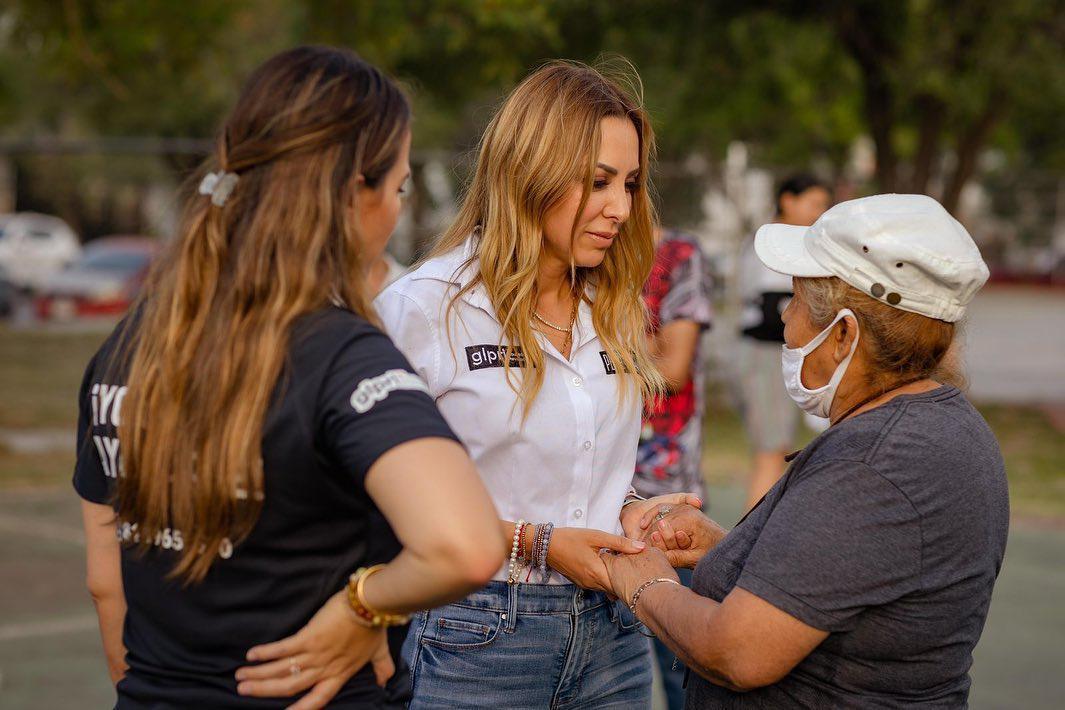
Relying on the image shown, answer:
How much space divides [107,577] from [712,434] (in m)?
10.8

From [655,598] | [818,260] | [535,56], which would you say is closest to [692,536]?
[655,598]

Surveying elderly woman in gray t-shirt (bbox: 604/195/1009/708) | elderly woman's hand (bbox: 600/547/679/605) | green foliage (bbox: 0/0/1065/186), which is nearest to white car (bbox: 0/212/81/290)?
green foliage (bbox: 0/0/1065/186)

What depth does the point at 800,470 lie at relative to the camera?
7.55 ft

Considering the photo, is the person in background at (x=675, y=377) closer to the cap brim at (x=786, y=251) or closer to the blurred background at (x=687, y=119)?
the blurred background at (x=687, y=119)

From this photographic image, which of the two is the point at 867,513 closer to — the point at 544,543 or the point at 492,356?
the point at 544,543

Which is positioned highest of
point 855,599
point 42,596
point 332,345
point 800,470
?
point 332,345

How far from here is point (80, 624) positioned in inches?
239

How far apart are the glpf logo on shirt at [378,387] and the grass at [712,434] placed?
8293 mm

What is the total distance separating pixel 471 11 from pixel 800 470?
355 inches

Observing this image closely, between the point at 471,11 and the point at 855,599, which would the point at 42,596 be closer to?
the point at 855,599

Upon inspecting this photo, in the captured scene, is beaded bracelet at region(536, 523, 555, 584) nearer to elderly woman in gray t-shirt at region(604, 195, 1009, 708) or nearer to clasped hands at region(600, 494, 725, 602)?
clasped hands at region(600, 494, 725, 602)

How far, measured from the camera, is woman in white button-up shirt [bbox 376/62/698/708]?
2734 mm

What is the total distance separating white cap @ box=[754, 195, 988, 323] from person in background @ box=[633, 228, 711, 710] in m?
2.10

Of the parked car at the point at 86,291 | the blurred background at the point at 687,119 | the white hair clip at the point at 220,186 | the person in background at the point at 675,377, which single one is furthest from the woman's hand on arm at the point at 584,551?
the parked car at the point at 86,291
